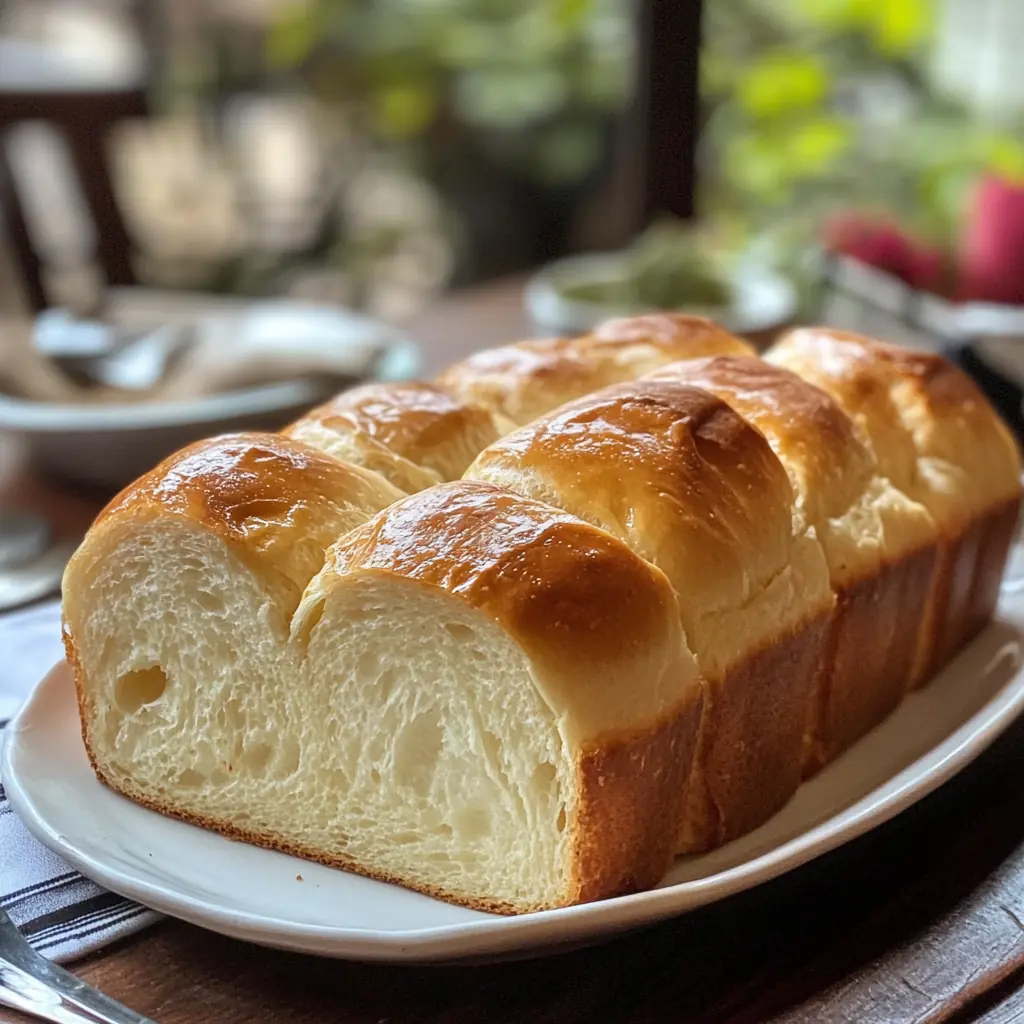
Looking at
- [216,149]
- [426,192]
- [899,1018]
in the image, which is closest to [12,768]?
[899,1018]

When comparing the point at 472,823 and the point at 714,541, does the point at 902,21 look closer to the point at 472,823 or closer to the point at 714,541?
the point at 714,541

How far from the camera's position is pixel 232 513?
856mm

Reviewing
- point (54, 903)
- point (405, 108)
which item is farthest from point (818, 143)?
point (54, 903)

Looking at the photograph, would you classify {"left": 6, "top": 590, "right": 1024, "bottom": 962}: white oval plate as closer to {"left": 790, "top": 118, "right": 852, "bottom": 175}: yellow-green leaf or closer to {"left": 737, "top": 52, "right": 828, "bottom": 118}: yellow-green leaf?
{"left": 790, "top": 118, "right": 852, "bottom": 175}: yellow-green leaf

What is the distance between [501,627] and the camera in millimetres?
739

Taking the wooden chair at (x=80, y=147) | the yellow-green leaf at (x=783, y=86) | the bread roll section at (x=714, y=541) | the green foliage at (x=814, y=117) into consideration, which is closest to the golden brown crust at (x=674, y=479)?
the bread roll section at (x=714, y=541)

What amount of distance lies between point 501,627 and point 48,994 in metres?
0.33

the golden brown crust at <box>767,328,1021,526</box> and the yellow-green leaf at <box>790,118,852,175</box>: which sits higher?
the golden brown crust at <box>767,328,1021,526</box>

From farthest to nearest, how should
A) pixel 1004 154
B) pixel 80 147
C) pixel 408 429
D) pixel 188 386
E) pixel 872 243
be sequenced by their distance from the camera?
pixel 1004 154, pixel 80 147, pixel 872 243, pixel 188 386, pixel 408 429

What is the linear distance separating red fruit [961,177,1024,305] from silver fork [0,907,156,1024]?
1.75 meters

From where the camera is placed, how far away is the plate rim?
69 centimetres

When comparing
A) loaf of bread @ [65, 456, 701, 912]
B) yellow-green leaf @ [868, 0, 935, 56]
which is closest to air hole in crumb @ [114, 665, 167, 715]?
loaf of bread @ [65, 456, 701, 912]

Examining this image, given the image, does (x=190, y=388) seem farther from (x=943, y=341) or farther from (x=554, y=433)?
(x=943, y=341)

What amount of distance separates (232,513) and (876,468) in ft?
1.86
